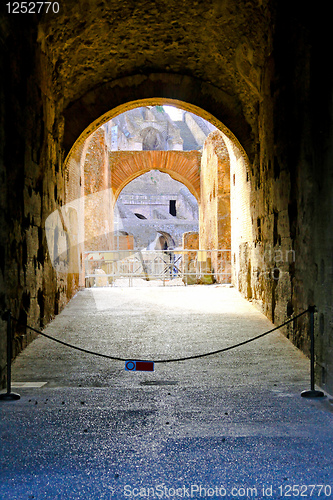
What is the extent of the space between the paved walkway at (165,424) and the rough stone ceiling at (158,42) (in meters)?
3.51

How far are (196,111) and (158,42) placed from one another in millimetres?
1491

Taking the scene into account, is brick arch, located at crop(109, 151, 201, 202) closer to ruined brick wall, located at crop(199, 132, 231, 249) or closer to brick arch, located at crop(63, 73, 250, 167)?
ruined brick wall, located at crop(199, 132, 231, 249)

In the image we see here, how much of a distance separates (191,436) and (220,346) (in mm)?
2071

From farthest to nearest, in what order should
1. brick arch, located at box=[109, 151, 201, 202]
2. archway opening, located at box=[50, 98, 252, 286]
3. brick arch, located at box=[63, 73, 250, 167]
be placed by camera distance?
brick arch, located at box=[109, 151, 201, 202] → archway opening, located at box=[50, 98, 252, 286] → brick arch, located at box=[63, 73, 250, 167]

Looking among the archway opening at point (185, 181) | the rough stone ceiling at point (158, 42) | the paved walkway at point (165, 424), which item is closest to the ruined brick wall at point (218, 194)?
the archway opening at point (185, 181)

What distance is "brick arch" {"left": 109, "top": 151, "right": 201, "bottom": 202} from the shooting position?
16484mm

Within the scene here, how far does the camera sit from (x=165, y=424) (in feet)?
8.16

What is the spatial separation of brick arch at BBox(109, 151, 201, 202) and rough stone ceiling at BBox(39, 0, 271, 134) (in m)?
9.74

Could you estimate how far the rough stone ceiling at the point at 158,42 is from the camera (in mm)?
4949

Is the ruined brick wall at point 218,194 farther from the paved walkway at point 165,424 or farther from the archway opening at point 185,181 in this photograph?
the paved walkway at point 165,424

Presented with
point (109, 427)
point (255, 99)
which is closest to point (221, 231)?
point (255, 99)

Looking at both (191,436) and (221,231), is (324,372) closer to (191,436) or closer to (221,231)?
(191,436)

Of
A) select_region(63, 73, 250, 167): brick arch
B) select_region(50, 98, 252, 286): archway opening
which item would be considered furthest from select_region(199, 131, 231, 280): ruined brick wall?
select_region(63, 73, 250, 167): brick arch

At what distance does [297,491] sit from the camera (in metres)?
1.80
